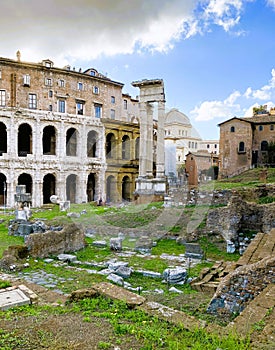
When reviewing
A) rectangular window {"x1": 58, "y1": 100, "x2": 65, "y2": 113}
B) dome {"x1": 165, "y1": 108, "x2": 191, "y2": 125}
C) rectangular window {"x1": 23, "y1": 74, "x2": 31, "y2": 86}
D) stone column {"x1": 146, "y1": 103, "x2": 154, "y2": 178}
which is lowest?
stone column {"x1": 146, "y1": 103, "x2": 154, "y2": 178}

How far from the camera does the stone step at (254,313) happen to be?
5.09 meters

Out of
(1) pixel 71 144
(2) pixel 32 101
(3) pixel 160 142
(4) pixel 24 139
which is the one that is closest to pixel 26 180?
(4) pixel 24 139

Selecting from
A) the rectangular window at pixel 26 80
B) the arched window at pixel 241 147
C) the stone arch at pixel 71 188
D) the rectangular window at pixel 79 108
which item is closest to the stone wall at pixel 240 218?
the stone arch at pixel 71 188

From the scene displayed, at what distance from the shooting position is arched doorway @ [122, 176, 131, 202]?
39.8 meters

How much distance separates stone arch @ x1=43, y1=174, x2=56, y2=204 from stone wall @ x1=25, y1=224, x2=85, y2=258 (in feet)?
77.0

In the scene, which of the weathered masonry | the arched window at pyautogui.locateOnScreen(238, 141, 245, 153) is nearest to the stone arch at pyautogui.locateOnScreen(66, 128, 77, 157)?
the weathered masonry

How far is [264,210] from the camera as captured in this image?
535 inches

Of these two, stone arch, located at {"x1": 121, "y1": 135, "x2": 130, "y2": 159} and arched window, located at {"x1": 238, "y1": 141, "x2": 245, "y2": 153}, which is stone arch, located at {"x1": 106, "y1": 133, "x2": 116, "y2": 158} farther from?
arched window, located at {"x1": 238, "y1": 141, "x2": 245, "y2": 153}

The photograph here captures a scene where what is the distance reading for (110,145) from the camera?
39.2 m

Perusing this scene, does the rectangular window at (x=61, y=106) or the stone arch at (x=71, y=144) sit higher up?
the rectangular window at (x=61, y=106)

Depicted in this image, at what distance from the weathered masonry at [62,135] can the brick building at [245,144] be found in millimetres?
11601

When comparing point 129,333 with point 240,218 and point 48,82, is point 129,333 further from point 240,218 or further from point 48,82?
point 48,82

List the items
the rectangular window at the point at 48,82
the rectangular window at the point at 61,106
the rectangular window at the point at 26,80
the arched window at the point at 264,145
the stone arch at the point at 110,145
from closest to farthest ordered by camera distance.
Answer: the rectangular window at the point at 26,80
the rectangular window at the point at 48,82
the rectangular window at the point at 61,106
the stone arch at the point at 110,145
the arched window at the point at 264,145

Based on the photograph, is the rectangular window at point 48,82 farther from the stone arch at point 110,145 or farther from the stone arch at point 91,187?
the stone arch at point 91,187
